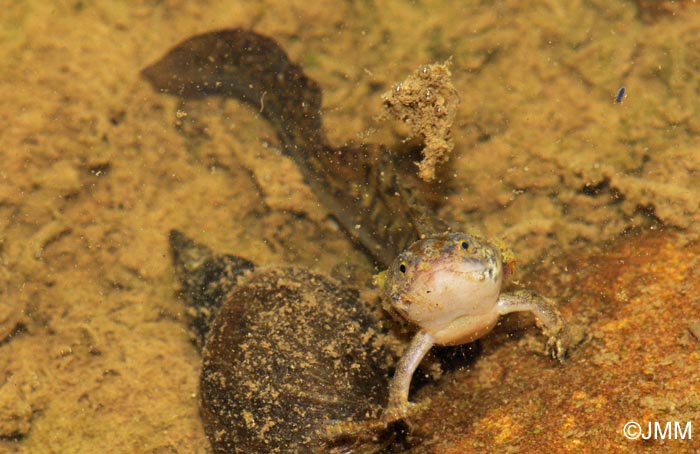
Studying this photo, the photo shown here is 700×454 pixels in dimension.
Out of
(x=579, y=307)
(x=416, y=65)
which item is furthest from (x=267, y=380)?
(x=416, y=65)

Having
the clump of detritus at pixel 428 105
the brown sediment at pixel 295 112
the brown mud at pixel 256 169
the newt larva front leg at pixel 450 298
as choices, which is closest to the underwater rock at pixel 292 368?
the newt larva front leg at pixel 450 298

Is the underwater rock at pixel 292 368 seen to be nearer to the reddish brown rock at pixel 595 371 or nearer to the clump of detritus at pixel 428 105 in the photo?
the reddish brown rock at pixel 595 371

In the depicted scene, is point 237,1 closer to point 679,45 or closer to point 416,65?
point 416,65

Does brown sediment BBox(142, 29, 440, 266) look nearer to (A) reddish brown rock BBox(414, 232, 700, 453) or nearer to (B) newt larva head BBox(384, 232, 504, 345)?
(B) newt larva head BBox(384, 232, 504, 345)

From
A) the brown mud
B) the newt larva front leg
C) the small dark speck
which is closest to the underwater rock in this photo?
the newt larva front leg

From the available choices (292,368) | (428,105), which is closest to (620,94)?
(428,105)
